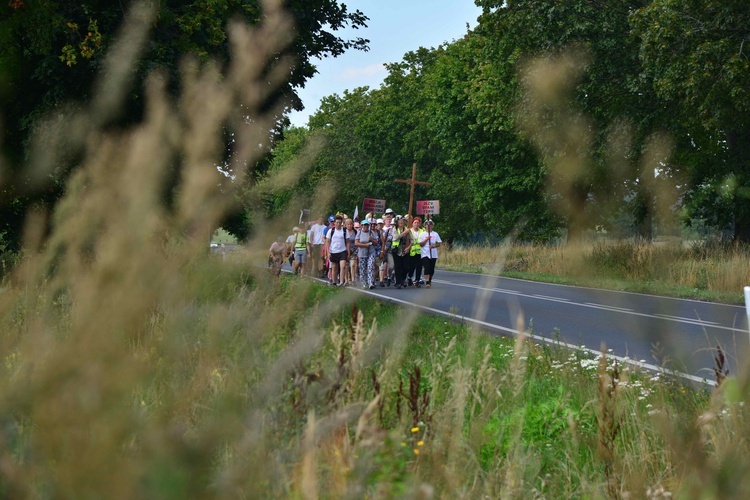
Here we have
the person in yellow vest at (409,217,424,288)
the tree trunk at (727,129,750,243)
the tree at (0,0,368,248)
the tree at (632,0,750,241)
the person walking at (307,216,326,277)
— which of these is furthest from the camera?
the tree trunk at (727,129,750,243)

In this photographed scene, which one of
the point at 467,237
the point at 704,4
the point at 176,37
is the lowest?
the point at 467,237

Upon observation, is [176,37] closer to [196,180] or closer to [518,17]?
[196,180]

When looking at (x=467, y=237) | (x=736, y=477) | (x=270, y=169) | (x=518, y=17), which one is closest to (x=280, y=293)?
(x=270, y=169)

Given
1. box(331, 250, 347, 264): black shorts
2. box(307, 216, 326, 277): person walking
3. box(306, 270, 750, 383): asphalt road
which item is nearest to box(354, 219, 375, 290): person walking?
box(331, 250, 347, 264): black shorts

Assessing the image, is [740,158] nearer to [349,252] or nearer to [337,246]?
[349,252]

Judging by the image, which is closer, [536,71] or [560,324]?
[536,71]

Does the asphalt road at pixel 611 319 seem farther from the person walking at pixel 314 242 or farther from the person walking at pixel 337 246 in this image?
the person walking at pixel 337 246

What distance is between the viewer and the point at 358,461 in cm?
148

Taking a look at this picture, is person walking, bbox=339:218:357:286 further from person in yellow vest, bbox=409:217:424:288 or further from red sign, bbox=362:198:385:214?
red sign, bbox=362:198:385:214

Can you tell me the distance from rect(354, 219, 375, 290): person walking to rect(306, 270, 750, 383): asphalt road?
550 mm

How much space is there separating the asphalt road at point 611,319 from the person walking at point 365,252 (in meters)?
0.55

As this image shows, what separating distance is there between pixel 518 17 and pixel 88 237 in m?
26.9

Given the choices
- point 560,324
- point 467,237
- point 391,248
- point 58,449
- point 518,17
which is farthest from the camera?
point 467,237

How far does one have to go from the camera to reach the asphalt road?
5.32ft
